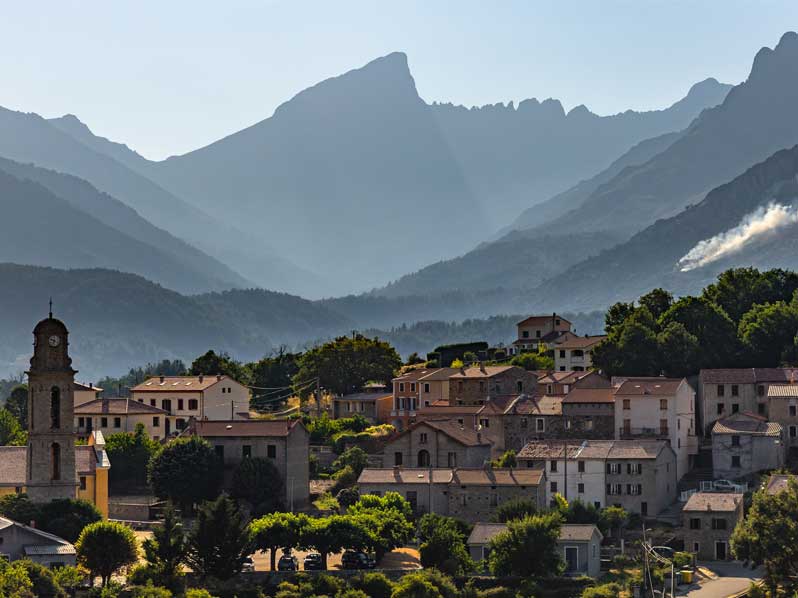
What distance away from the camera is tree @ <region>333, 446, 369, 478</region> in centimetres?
10694

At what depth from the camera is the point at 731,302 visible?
130250 mm

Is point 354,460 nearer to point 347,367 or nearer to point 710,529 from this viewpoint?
point 710,529

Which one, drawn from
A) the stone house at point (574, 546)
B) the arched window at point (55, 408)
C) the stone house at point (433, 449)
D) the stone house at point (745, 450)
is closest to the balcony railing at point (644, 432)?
the stone house at point (745, 450)

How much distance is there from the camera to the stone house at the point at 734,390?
4264 inches

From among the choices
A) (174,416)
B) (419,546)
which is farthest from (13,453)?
(174,416)

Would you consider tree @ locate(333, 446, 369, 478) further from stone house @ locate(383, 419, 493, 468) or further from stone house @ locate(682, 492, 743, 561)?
stone house @ locate(682, 492, 743, 561)

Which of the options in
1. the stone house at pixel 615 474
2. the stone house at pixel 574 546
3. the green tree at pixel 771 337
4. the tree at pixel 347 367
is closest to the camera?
the stone house at pixel 574 546

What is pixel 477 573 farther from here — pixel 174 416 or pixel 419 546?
pixel 174 416

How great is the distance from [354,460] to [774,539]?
3389cm

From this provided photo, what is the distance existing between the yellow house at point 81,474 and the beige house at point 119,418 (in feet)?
70.3

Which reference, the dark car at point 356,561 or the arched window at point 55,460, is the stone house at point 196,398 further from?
the dark car at point 356,561

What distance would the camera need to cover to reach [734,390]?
109 m

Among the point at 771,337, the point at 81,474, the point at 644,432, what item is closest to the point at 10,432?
the point at 81,474

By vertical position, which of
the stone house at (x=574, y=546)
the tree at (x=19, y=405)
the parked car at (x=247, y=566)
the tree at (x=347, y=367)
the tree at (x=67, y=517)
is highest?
the tree at (x=347, y=367)
